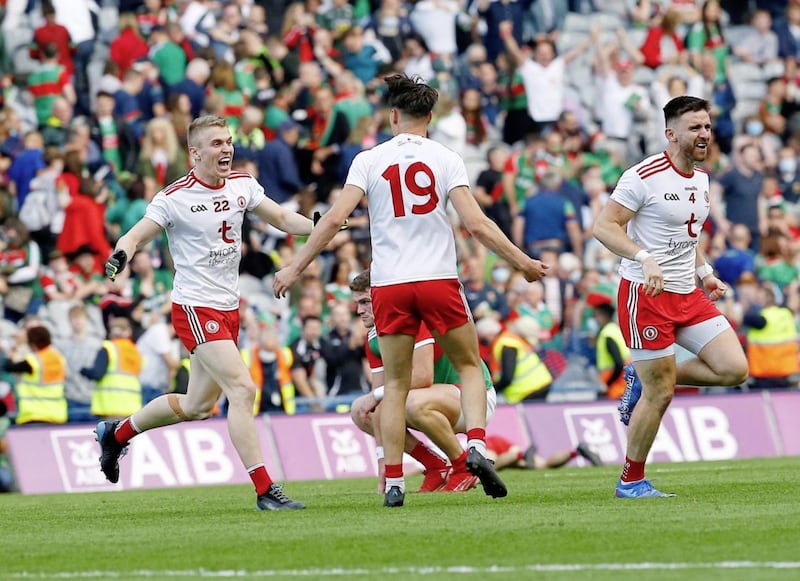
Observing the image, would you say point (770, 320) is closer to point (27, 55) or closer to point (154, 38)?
point (154, 38)

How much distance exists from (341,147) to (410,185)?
535 inches

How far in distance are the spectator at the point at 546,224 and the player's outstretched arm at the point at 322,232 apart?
13.4 metres

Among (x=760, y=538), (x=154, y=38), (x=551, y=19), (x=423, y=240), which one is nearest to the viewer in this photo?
(x=760, y=538)

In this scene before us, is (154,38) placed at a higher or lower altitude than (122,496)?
higher

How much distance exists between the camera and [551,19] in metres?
29.5

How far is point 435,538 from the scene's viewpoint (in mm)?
9188

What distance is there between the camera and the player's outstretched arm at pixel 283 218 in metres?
12.2

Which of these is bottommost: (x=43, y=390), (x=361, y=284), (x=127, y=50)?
(x=43, y=390)

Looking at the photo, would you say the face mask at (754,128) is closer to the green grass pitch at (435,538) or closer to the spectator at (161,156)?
the spectator at (161,156)

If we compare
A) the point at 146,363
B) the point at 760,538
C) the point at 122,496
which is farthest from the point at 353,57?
the point at 760,538

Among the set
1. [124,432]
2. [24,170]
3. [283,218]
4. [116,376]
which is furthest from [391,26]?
[283,218]

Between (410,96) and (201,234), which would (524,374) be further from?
(410,96)

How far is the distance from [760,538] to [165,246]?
14936mm

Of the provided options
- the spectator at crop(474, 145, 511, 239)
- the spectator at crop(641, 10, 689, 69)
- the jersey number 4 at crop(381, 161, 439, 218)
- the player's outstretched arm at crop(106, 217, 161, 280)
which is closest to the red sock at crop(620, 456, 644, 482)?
the jersey number 4 at crop(381, 161, 439, 218)
